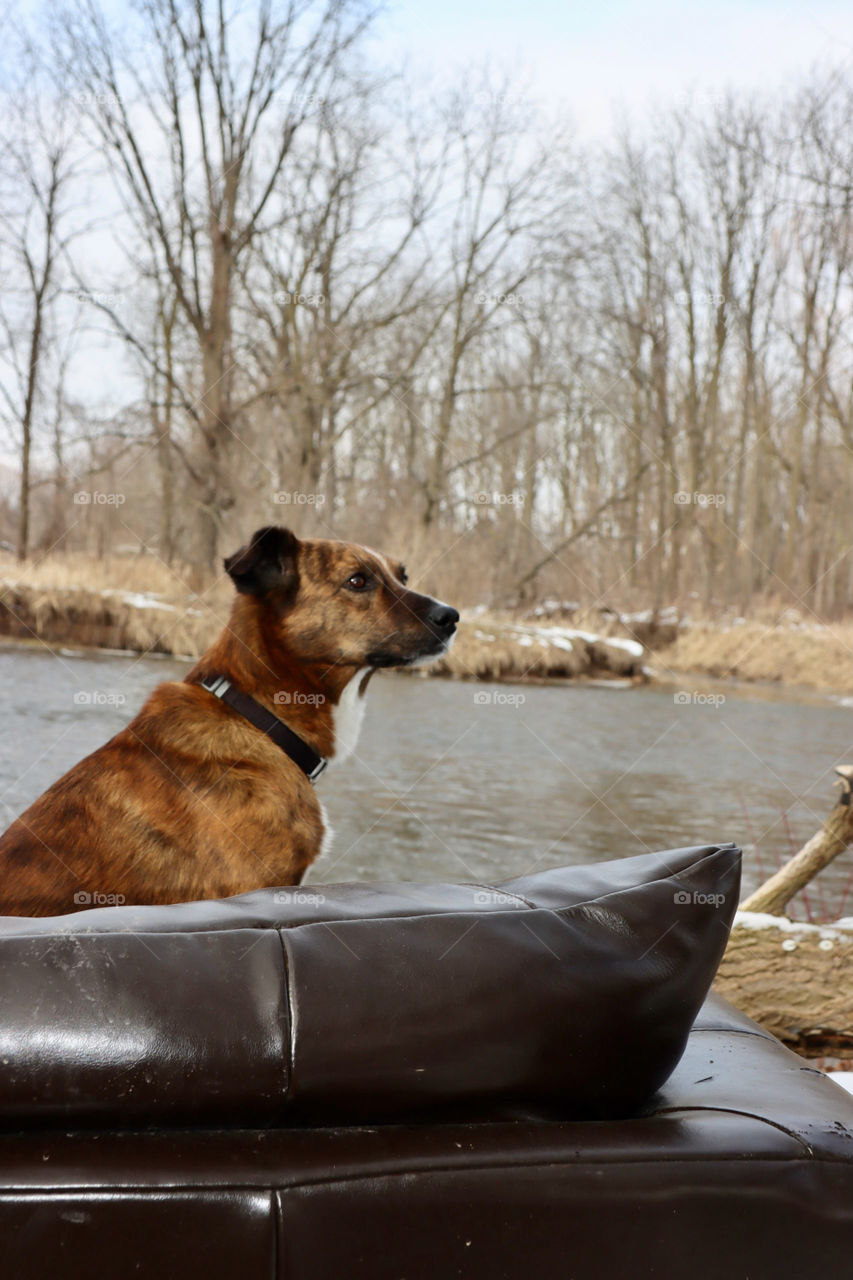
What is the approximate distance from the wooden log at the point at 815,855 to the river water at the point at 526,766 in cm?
146

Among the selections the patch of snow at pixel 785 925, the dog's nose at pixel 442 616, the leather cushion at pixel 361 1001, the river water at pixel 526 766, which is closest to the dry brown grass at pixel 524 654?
the river water at pixel 526 766

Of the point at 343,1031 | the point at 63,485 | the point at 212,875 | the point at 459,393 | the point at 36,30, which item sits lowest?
the point at 212,875

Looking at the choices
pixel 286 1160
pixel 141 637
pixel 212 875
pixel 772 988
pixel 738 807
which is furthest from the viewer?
pixel 141 637

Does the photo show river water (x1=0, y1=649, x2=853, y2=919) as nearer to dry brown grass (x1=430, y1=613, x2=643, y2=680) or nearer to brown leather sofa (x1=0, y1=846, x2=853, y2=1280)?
dry brown grass (x1=430, y1=613, x2=643, y2=680)

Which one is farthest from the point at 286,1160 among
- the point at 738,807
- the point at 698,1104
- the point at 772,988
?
the point at 738,807

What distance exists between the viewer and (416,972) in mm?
506

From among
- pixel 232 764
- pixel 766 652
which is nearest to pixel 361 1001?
pixel 232 764

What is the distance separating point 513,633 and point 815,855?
3446 mm

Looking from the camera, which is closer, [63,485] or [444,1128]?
[444,1128]

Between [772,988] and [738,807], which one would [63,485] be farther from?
[772,988]

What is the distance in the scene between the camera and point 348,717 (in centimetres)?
147

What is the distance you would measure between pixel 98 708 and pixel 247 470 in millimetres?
1295

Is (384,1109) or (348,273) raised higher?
(348,273)

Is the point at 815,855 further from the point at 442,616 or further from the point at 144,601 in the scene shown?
the point at 144,601
